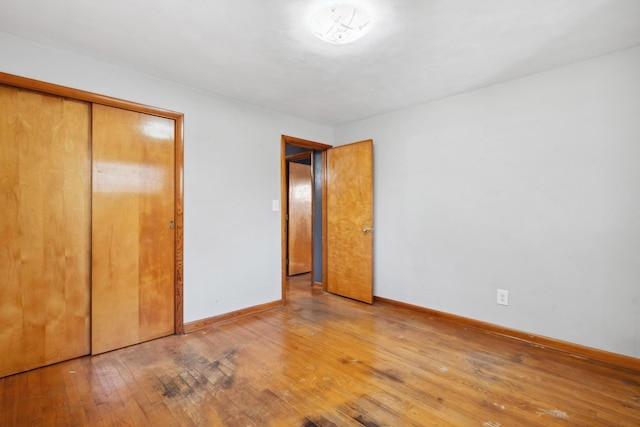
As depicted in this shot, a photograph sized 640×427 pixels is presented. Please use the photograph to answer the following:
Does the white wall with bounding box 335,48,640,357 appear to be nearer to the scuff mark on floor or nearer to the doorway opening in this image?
the scuff mark on floor

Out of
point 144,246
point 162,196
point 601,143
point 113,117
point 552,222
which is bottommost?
point 144,246

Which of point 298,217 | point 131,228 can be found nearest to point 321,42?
point 131,228

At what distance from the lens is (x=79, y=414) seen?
5.27 ft

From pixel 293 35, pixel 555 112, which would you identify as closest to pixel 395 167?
pixel 555 112

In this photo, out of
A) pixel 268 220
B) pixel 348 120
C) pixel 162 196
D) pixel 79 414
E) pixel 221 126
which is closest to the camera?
pixel 79 414

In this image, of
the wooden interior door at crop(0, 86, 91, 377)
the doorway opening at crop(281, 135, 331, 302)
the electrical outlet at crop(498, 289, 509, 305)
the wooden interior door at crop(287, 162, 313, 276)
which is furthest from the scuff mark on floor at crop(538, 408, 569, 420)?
the wooden interior door at crop(287, 162, 313, 276)

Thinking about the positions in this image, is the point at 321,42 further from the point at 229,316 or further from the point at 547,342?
the point at 547,342

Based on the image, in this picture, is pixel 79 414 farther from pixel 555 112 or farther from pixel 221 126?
pixel 555 112

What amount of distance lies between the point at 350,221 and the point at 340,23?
2413 mm

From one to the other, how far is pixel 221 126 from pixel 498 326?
3.28 meters

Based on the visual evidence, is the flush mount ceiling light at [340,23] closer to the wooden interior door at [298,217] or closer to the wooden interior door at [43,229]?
the wooden interior door at [43,229]

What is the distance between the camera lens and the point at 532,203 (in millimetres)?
2508

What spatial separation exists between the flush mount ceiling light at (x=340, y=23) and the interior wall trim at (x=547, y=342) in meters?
2.69

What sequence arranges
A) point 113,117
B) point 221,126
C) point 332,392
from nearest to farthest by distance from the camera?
1. point 332,392
2. point 113,117
3. point 221,126
